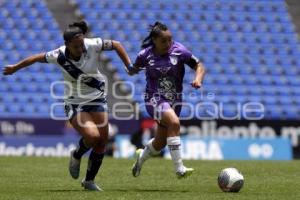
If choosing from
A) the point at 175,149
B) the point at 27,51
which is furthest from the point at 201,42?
the point at 175,149

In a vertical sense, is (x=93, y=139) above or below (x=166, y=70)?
below

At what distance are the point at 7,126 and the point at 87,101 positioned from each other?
13.2 meters

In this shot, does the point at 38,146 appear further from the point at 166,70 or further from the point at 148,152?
the point at 166,70

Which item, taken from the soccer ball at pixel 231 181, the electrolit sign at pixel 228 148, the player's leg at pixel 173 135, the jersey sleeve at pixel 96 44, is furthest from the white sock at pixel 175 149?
the electrolit sign at pixel 228 148

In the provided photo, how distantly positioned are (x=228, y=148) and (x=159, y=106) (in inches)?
501

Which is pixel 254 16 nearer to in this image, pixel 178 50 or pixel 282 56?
pixel 282 56

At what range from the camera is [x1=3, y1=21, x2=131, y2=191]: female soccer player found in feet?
31.1

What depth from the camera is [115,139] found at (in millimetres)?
22703

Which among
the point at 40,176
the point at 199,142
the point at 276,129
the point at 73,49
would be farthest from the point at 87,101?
the point at 276,129

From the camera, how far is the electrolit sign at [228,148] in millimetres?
22302

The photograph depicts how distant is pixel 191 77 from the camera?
2742cm

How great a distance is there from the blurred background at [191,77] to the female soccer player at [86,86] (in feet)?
40.9

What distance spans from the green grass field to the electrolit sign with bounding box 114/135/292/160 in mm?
7180

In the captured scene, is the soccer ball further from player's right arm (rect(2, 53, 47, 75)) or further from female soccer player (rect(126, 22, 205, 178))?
player's right arm (rect(2, 53, 47, 75))
